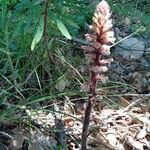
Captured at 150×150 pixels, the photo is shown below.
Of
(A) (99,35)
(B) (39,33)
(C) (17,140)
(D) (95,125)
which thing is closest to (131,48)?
(D) (95,125)

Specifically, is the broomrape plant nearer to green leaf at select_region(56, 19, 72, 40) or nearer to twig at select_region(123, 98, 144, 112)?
green leaf at select_region(56, 19, 72, 40)

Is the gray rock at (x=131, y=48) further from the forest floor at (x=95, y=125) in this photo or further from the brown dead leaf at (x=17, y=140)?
the brown dead leaf at (x=17, y=140)

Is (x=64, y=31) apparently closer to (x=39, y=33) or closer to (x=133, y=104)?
(x=39, y=33)

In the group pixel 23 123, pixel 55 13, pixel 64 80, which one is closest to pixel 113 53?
pixel 64 80

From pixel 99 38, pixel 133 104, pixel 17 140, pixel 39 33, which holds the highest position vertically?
pixel 99 38

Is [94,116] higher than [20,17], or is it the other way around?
[20,17]

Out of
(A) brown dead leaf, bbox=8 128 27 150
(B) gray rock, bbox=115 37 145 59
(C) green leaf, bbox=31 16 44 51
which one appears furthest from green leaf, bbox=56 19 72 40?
(B) gray rock, bbox=115 37 145 59

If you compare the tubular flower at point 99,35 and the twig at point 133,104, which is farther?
the twig at point 133,104

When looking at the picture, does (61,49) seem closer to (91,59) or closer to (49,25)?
(49,25)

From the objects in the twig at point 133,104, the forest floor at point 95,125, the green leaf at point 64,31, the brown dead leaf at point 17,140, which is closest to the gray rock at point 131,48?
the forest floor at point 95,125
